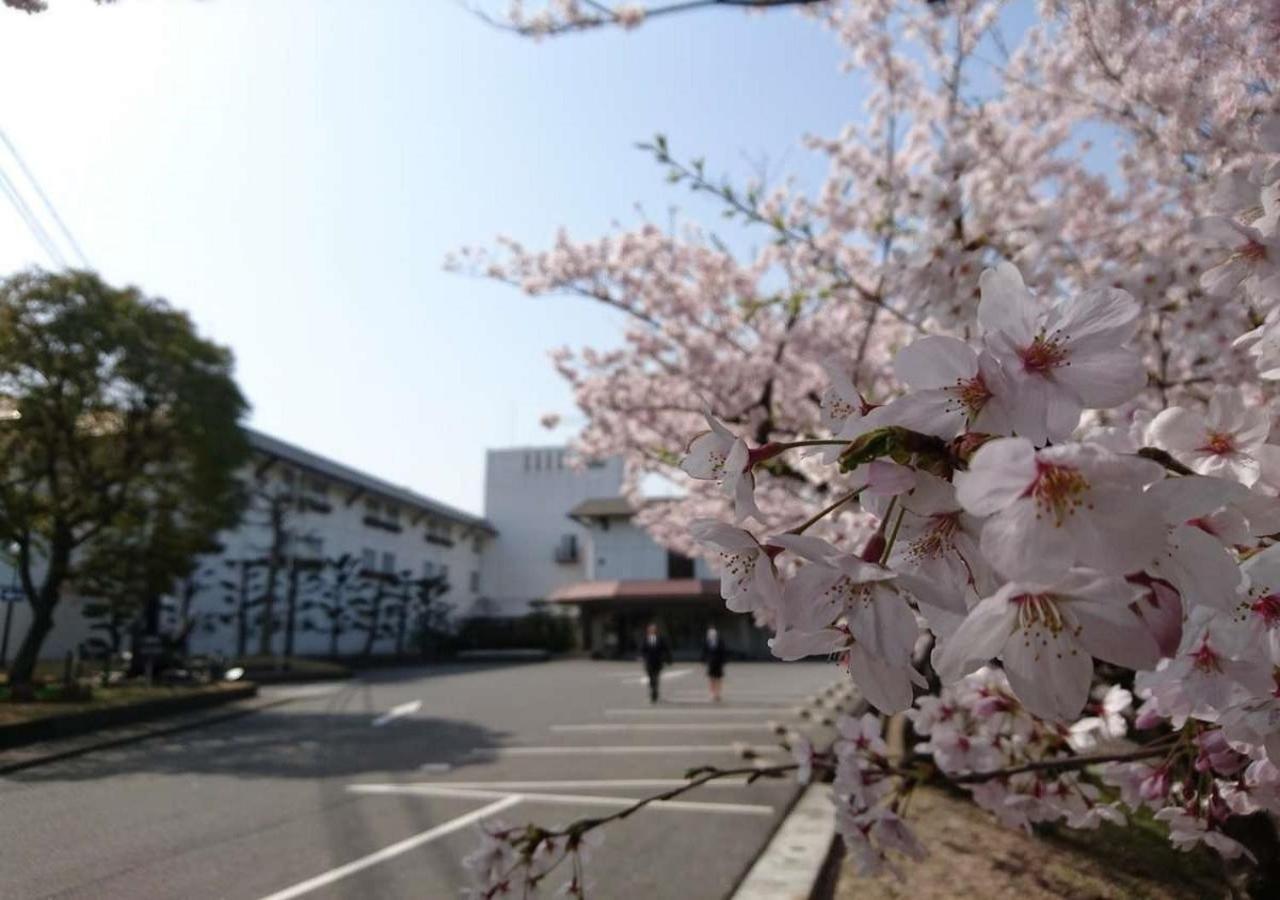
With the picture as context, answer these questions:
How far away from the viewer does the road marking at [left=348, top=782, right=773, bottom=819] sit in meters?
5.98

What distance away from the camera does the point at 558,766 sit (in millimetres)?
8094

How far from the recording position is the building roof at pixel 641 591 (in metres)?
32.8

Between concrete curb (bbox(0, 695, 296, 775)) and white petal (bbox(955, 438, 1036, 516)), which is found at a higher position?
white petal (bbox(955, 438, 1036, 516))

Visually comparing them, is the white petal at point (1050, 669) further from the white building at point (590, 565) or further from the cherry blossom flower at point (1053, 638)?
the white building at point (590, 565)

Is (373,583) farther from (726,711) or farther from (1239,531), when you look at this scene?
(1239,531)

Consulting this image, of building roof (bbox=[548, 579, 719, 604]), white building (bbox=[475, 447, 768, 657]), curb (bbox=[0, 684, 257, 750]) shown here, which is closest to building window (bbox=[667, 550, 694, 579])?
white building (bbox=[475, 447, 768, 657])

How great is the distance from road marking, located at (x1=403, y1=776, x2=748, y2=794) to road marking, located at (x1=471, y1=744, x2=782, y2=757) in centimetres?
151

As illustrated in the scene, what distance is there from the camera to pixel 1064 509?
0.78 m

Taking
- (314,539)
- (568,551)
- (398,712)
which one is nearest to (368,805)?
(398,712)

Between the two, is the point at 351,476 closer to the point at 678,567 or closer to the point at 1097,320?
the point at 678,567

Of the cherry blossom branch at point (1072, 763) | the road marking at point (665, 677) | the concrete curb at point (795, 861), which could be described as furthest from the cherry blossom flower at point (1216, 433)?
the road marking at point (665, 677)

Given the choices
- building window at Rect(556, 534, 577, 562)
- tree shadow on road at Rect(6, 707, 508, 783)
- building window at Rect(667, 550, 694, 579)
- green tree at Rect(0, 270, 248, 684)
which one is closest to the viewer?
tree shadow on road at Rect(6, 707, 508, 783)

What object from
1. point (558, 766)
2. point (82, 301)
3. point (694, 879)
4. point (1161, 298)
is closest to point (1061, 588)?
point (1161, 298)

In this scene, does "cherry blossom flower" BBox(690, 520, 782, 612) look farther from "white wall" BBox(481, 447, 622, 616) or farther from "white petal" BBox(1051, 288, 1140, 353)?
"white wall" BBox(481, 447, 622, 616)
